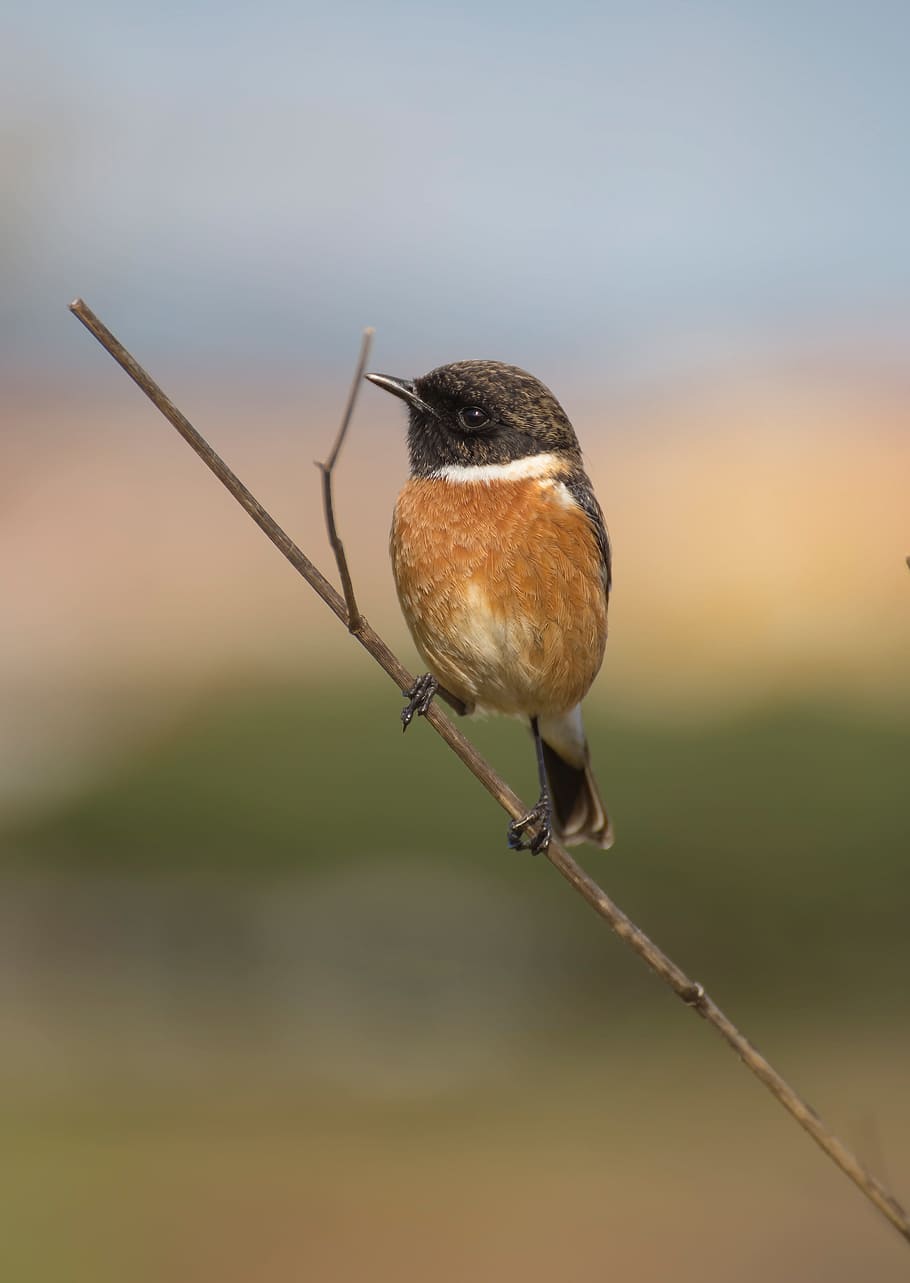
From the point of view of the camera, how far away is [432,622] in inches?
185

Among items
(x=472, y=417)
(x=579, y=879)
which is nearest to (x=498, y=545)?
(x=472, y=417)

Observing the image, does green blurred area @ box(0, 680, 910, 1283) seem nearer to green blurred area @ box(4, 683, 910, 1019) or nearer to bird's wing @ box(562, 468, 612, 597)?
green blurred area @ box(4, 683, 910, 1019)

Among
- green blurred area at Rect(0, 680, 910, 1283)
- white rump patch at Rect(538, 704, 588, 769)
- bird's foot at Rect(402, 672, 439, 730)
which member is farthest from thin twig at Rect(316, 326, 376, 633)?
green blurred area at Rect(0, 680, 910, 1283)

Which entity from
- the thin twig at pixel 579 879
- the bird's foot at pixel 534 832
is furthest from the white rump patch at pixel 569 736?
the thin twig at pixel 579 879

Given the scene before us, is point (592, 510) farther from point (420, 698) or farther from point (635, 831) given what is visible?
point (635, 831)

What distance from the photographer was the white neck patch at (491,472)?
15.7ft

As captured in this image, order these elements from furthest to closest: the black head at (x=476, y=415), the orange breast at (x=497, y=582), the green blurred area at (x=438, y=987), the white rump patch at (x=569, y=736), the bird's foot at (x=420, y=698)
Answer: the green blurred area at (x=438, y=987), the white rump patch at (x=569, y=736), the black head at (x=476, y=415), the orange breast at (x=497, y=582), the bird's foot at (x=420, y=698)

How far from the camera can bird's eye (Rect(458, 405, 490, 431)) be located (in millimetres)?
4832

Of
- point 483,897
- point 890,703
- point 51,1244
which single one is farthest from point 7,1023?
point 890,703

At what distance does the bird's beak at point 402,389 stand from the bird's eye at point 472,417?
105 millimetres

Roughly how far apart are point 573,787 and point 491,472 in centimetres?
169

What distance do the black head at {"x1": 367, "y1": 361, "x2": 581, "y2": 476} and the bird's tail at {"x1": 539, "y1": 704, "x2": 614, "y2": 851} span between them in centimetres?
134

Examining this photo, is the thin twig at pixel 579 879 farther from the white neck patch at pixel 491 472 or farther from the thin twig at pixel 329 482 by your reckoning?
the white neck patch at pixel 491 472

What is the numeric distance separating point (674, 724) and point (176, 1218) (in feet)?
24.6
